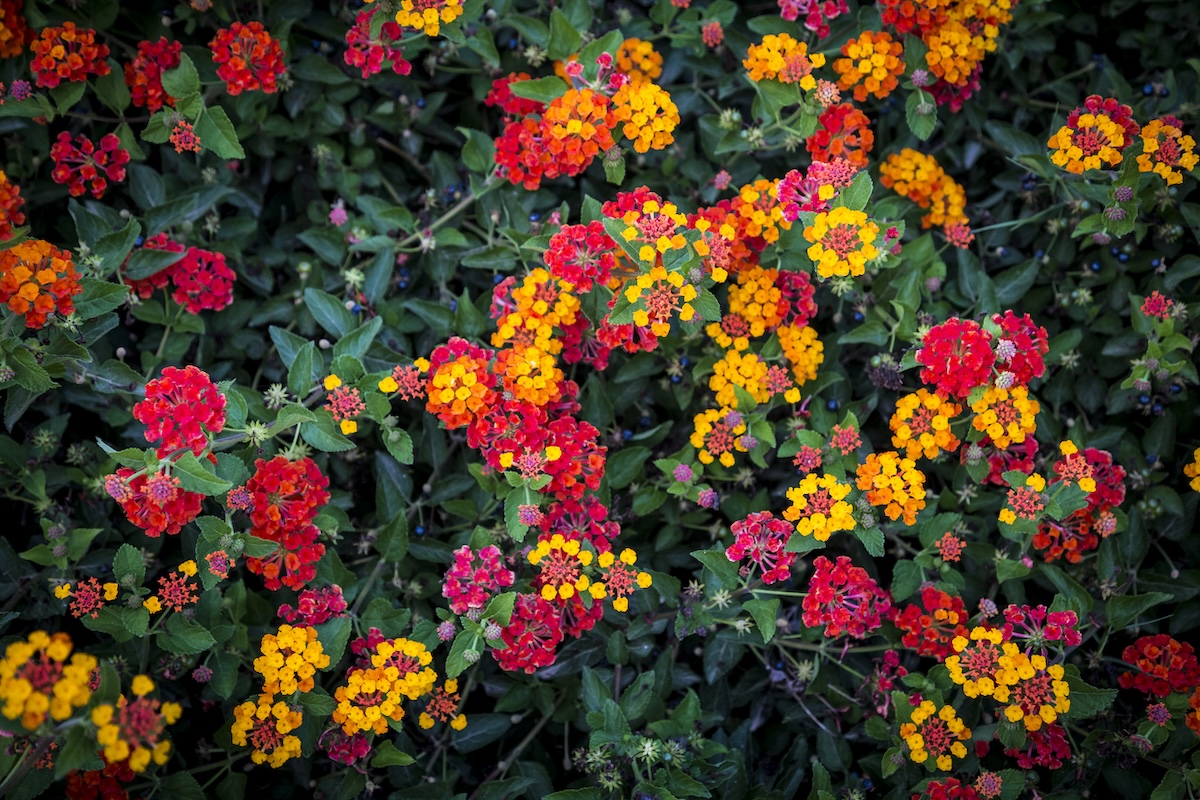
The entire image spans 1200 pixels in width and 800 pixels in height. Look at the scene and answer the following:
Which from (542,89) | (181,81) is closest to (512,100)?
(542,89)

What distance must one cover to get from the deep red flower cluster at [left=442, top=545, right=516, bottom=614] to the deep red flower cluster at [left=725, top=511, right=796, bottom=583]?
2.56 feet

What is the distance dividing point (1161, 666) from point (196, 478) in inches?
131

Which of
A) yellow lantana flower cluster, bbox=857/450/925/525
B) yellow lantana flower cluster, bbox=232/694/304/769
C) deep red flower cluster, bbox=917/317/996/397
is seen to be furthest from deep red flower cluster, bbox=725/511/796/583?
yellow lantana flower cluster, bbox=232/694/304/769

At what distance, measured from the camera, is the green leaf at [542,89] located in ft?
11.4

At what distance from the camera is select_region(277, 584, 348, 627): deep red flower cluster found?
10.2ft

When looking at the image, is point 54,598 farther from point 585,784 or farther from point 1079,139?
point 1079,139

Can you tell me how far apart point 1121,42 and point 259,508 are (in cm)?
414

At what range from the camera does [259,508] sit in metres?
3.01

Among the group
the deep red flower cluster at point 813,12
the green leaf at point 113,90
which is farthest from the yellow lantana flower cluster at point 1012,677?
the green leaf at point 113,90

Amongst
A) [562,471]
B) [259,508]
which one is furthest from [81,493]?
[562,471]

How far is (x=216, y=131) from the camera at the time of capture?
3.37 m

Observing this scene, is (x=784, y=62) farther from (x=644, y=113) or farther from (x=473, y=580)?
(x=473, y=580)

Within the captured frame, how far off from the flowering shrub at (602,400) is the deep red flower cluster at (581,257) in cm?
2

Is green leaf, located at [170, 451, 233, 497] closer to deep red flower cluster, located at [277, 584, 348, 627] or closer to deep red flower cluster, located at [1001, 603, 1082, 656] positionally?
deep red flower cluster, located at [277, 584, 348, 627]
